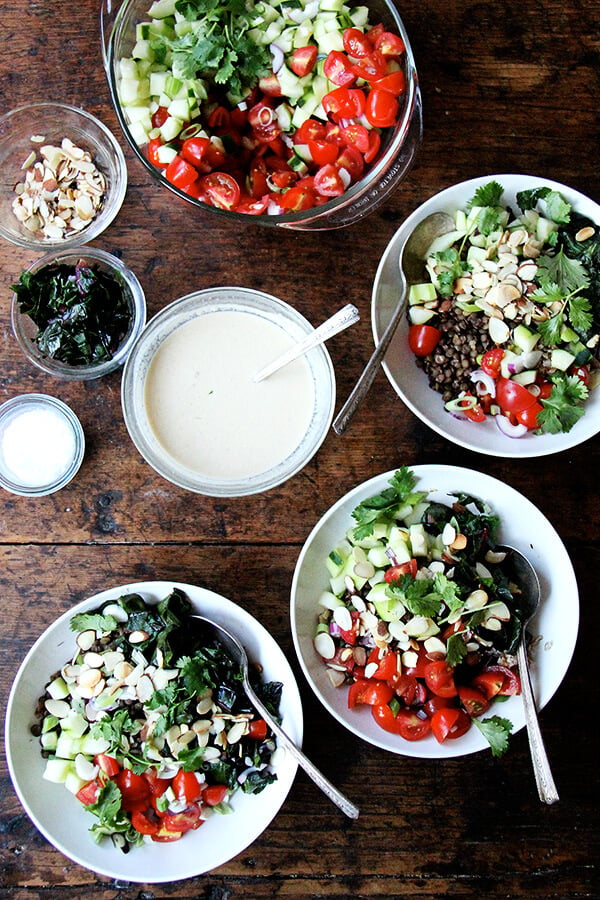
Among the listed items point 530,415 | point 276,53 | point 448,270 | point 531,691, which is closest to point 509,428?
point 530,415

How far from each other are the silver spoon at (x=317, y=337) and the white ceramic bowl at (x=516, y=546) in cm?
34

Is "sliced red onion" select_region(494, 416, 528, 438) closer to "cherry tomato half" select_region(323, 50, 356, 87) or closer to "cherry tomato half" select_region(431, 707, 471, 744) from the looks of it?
"cherry tomato half" select_region(431, 707, 471, 744)

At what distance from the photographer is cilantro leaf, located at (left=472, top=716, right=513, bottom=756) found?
5.97ft

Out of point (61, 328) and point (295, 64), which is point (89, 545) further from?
point (295, 64)

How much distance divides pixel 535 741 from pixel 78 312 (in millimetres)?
1437

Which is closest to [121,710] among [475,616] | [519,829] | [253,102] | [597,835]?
[475,616]

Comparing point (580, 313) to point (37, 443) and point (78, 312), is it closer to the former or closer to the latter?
point (78, 312)

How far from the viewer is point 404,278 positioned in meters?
1.91

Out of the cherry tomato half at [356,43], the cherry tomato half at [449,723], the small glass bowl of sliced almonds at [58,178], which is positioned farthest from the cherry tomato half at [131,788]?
the cherry tomato half at [356,43]

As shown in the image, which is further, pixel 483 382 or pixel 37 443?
pixel 37 443

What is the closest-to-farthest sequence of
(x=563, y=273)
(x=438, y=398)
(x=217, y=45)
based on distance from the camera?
(x=217, y=45)
(x=563, y=273)
(x=438, y=398)

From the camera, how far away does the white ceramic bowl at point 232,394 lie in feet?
6.68

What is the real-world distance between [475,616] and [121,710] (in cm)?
84

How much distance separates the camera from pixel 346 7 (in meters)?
1.86
